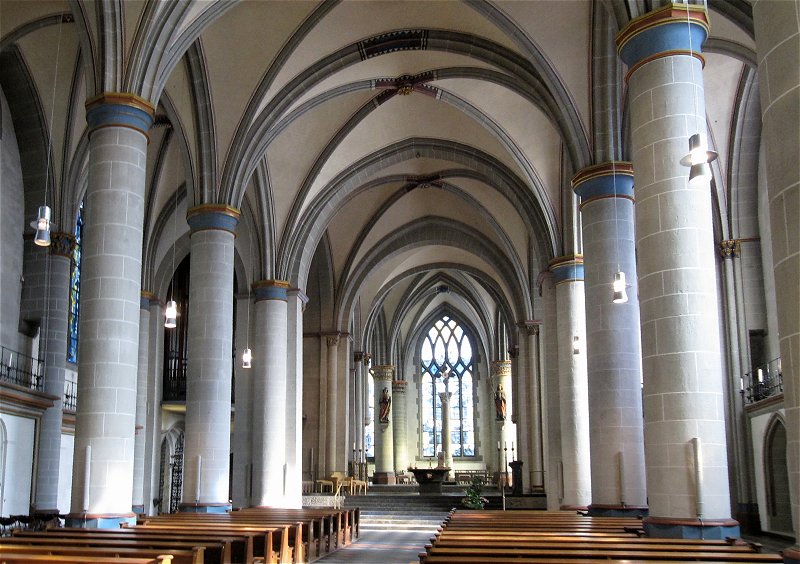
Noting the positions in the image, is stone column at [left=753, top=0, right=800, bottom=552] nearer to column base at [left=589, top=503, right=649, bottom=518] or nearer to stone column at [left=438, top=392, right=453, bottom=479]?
column base at [left=589, top=503, right=649, bottom=518]

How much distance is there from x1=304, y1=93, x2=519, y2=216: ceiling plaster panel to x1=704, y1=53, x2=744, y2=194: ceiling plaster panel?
17.1 feet

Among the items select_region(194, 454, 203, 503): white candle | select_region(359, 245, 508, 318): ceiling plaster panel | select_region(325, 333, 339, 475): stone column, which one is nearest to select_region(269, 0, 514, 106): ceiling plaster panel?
select_region(194, 454, 203, 503): white candle

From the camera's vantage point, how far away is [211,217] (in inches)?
674

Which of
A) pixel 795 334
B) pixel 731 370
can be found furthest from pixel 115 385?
pixel 731 370

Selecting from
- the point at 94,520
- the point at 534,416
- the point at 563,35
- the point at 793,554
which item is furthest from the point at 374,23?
the point at 793,554

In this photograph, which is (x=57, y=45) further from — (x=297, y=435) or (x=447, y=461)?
(x=447, y=461)

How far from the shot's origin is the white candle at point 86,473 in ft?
37.7

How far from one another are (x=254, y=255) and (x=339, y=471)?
10.4m

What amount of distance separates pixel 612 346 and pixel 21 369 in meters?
12.4

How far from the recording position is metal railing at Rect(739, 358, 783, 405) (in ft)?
57.5

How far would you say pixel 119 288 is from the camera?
12211mm

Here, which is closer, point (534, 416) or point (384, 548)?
point (384, 548)

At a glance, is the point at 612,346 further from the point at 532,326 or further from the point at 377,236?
the point at 377,236

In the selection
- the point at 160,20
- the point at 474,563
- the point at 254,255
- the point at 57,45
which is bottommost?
the point at 474,563
